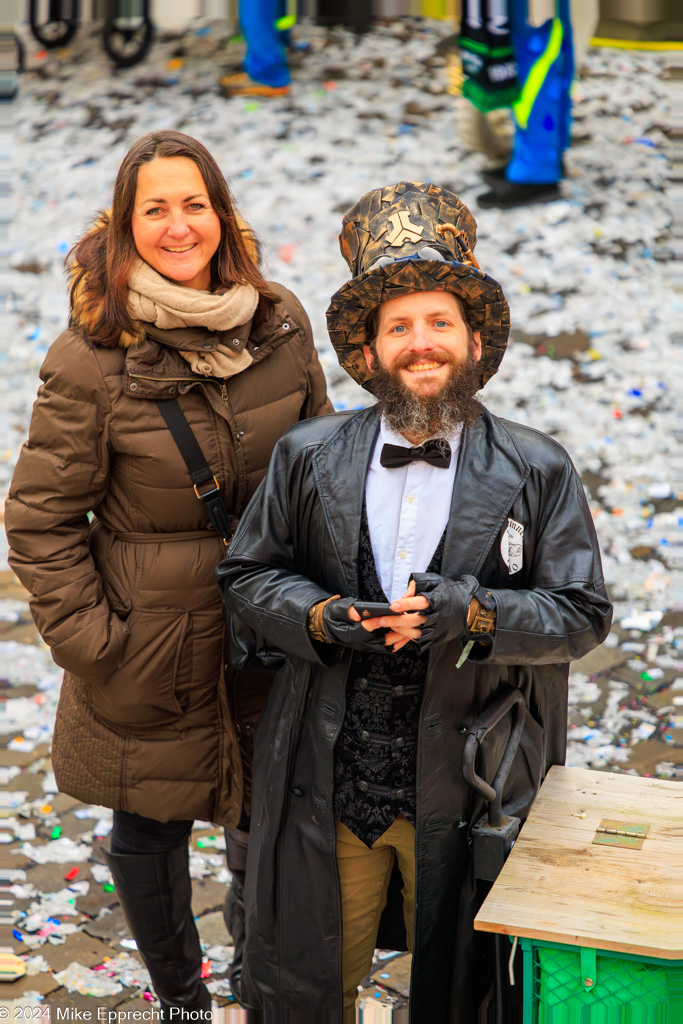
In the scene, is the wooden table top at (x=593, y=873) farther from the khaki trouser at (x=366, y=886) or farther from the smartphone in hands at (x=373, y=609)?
the smartphone in hands at (x=373, y=609)

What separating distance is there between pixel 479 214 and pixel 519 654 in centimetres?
733

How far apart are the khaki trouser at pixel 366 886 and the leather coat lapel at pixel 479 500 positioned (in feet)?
2.24

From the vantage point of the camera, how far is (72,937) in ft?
14.0

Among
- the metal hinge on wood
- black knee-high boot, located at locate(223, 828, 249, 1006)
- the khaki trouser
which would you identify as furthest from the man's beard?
black knee-high boot, located at locate(223, 828, 249, 1006)

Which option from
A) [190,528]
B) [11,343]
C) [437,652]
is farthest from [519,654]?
[11,343]

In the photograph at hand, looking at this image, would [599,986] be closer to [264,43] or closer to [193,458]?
[193,458]

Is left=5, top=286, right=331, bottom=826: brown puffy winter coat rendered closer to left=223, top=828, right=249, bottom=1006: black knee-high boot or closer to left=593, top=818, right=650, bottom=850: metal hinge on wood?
left=223, top=828, right=249, bottom=1006: black knee-high boot

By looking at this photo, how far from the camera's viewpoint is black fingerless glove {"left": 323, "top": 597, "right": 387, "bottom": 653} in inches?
103

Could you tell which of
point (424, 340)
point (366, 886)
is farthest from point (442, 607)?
point (366, 886)

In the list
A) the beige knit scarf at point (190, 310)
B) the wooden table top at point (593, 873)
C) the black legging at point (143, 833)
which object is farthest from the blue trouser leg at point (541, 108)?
the black legging at point (143, 833)

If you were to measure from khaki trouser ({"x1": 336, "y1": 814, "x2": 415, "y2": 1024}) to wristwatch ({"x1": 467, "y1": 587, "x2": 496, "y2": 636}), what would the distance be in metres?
0.56

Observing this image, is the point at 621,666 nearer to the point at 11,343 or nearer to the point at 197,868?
the point at 197,868

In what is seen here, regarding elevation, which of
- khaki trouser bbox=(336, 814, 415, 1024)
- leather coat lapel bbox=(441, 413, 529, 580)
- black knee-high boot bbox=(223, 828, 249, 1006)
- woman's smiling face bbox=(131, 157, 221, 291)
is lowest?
black knee-high boot bbox=(223, 828, 249, 1006)

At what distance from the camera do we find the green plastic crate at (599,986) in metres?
2.51
